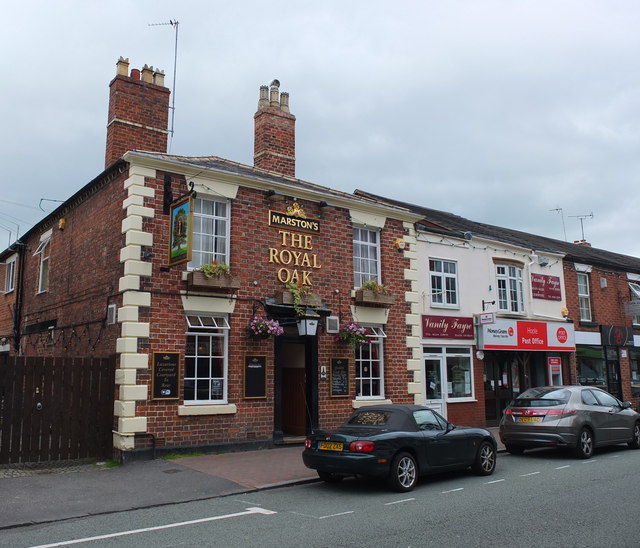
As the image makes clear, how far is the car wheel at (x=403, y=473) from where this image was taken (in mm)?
9031

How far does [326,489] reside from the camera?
953cm

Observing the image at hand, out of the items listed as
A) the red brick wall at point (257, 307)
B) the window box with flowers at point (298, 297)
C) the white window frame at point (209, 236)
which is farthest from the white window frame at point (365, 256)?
the white window frame at point (209, 236)

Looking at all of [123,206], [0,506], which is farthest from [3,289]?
[0,506]

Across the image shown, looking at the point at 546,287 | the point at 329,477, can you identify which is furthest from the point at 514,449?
the point at 546,287

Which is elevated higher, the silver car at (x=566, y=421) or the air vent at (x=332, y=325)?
the air vent at (x=332, y=325)

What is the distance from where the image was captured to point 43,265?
60.3 ft

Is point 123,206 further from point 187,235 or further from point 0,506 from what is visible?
point 0,506

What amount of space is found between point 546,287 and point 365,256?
27.0ft

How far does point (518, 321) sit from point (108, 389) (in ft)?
43.0

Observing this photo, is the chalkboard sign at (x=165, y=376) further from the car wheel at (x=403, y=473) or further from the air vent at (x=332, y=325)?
the car wheel at (x=403, y=473)

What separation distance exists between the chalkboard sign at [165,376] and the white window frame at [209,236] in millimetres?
2056

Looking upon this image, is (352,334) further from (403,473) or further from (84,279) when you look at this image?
(84,279)

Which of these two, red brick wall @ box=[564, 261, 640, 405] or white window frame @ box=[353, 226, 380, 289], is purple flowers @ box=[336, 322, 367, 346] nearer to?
white window frame @ box=[353, 226, 380, 289]

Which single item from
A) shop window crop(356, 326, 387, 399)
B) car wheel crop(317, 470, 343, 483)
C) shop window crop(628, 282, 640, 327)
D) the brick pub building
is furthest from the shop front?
car wheel crop(317, 470, 343, 483)
